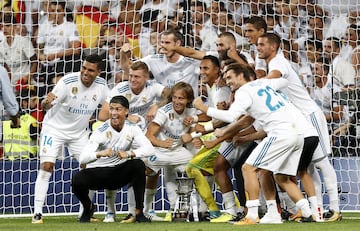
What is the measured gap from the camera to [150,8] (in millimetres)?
14930

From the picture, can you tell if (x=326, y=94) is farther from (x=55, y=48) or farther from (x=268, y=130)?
(x=268, y=130)

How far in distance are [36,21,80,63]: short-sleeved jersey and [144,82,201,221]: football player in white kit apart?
4.11 metres

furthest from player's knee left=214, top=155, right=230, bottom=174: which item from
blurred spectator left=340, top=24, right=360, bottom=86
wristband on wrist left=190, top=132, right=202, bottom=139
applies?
blurred spectator left=340, top=24, right=360, bottom=86

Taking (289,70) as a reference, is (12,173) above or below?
below

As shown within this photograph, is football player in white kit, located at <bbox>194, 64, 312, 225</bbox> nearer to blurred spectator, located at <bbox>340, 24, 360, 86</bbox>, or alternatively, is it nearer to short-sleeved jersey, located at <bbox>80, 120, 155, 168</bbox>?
short-sleeved jersey, located at <bbox>80, 120, 155, 168</bbox>

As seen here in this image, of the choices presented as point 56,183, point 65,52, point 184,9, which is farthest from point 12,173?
point 184,9

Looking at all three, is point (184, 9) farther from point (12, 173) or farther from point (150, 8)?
point (12, 173)

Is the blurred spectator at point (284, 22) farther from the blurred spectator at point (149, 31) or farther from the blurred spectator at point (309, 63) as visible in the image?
the blurred spectator at point (149, 31)

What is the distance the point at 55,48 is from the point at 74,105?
3628 mm

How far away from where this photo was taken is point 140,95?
12.0 m

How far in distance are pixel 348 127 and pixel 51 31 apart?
4.84 metres

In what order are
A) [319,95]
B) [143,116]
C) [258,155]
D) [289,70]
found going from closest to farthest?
[258,155] → [289,70] → [143,116] → [319,95]

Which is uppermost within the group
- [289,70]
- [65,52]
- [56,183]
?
[65,52]

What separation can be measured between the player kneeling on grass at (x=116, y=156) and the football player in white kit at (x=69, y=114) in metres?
0.81
